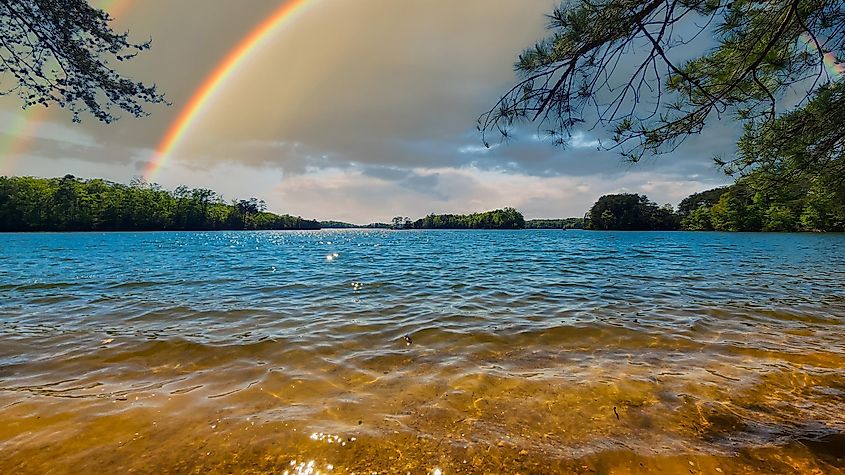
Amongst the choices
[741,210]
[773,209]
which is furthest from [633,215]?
[773,209]

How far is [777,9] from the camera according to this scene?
14.3 feet

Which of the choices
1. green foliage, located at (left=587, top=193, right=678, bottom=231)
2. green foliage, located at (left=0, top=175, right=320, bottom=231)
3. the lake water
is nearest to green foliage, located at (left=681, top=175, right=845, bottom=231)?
the lake water

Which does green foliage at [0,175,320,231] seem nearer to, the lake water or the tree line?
the lake water

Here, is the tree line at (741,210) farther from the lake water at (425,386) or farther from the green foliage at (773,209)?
the lake water at (425,386)

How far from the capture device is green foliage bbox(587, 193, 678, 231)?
134 metres

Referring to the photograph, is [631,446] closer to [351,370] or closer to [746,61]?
[351,370]

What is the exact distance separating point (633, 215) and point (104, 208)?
609ft

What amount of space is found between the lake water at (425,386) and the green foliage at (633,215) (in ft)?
471

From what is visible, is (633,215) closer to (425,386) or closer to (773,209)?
(773,209)

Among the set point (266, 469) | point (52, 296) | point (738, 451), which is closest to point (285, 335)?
point (266, 469)

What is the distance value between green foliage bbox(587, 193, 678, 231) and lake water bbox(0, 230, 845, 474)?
143 m

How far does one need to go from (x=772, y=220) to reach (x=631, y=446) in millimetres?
106697

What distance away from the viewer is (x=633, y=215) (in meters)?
135

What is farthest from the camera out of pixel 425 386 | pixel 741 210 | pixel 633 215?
pixel 633 215
